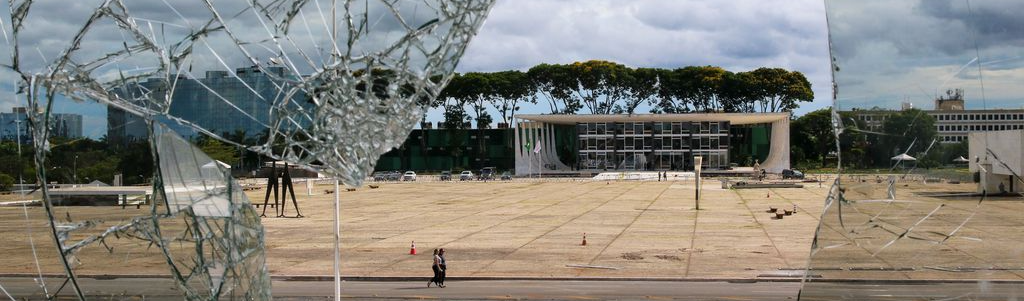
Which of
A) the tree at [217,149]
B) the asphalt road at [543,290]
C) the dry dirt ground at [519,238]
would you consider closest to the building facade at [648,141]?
the dry dirt ground at [519,238]

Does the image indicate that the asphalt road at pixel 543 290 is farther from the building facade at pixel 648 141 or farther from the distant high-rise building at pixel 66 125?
the building facade at pixel 648 141

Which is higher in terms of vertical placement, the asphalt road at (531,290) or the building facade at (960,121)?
the building facade at (960,121)

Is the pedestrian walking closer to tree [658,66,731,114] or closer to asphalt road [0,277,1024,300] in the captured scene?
asphalt road [0,277,1024,300]

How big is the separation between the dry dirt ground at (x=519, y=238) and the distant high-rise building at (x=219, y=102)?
4.04 ft

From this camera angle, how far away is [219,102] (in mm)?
13414

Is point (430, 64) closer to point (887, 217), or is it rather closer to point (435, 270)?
point (887, 217)

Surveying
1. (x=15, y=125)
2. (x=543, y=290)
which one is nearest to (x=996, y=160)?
(x=543, y=290)

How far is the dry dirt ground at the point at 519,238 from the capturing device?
51.9ft

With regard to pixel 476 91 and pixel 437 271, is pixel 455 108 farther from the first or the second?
pixel 437 271

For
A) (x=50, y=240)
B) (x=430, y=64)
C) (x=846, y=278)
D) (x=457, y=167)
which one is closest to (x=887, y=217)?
(x=846, y=278)

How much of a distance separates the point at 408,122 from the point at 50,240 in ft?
19.7

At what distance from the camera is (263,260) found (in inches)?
530

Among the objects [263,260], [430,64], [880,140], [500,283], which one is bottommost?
[500,283]

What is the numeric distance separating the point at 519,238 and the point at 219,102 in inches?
951
